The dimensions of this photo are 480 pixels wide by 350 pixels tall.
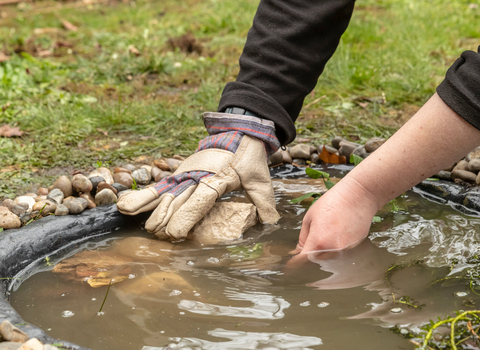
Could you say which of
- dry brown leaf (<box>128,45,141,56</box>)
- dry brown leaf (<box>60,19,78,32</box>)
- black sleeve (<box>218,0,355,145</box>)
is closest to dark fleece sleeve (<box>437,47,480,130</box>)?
black sleeve (<box>218,0,355,145</box>)

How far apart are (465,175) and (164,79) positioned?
102 inches

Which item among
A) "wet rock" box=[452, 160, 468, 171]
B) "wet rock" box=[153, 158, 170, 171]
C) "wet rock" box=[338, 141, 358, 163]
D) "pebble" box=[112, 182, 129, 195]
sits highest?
"wet rock" box=[452, 160, 468, 171]

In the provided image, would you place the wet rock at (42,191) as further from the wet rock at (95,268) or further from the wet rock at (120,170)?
the wet rock at (95,268)

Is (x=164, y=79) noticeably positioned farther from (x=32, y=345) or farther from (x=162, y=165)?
(x=32, y=345)

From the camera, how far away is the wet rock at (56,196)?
6.27 ft

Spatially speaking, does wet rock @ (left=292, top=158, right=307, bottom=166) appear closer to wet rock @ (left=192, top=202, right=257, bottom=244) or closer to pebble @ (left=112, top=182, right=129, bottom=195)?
wet rock @ (left=192, top=202, right=257, bottom=244)

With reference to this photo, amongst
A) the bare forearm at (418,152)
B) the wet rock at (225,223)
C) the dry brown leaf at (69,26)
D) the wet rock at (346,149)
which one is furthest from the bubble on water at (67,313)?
the dry brown leaf at (69,26)

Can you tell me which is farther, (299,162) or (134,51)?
(134,51)

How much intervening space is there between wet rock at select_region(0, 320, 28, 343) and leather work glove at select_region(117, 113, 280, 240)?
71cm

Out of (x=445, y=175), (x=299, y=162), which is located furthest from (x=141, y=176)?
(x=445, y=175)

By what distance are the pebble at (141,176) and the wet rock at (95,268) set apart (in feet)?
1.98

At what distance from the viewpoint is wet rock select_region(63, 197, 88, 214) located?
183 centimetres

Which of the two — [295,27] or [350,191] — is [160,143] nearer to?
[295,27]

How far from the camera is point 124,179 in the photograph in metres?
2.13
